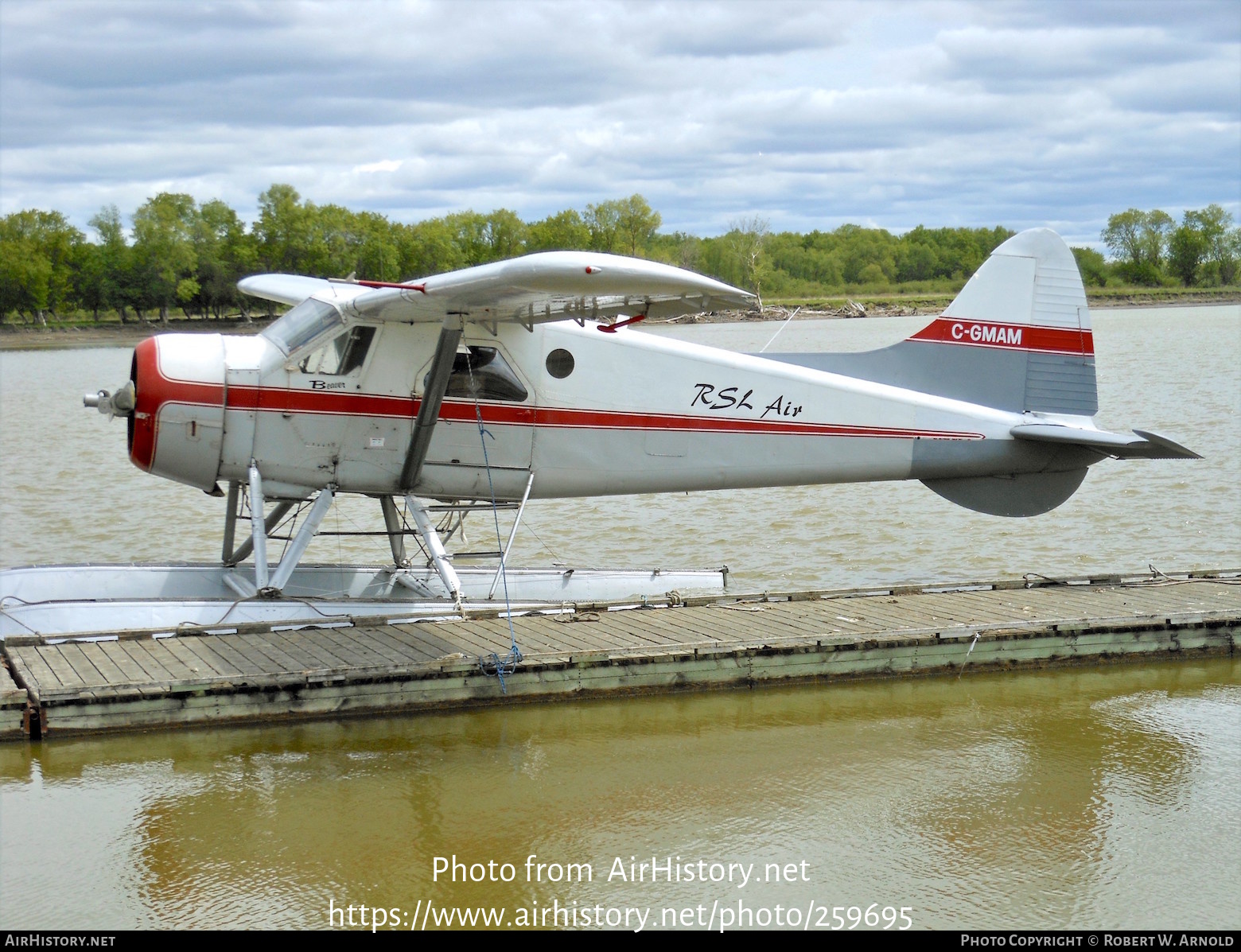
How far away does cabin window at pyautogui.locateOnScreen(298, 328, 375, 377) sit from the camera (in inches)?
333

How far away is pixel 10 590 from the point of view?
8555 mm

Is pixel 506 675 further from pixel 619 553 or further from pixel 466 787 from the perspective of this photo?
pixel 619 553

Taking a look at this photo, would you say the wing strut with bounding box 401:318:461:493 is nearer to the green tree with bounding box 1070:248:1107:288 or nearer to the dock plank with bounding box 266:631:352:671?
the dock plank with bounding box 266:631:352:671

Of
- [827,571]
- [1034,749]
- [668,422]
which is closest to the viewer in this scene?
[1034,749]

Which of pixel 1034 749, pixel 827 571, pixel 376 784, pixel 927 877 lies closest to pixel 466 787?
pixel 376 784

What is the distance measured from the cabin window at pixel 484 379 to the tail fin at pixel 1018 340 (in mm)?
3223

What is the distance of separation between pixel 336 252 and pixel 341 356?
2854 inches

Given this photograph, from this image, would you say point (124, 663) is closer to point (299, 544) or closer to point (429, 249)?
point (299, 544)

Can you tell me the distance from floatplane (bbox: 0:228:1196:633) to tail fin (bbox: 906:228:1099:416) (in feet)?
0.05

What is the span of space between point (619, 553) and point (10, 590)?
6.04 meters

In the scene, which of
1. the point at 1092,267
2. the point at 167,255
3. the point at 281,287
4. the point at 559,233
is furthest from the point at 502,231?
the point at 281,287

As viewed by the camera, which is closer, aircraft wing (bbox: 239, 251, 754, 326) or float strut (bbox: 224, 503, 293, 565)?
aircraft wing (bbox: 239, 251, 754, 326)

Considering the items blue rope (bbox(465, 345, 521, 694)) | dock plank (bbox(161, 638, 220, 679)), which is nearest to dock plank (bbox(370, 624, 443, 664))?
blue rope (bbox(465, 345, 521, 694))

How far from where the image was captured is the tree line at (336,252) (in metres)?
71.1
